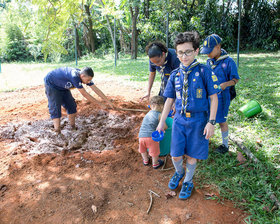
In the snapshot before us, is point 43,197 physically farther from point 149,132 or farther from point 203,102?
point 203,102

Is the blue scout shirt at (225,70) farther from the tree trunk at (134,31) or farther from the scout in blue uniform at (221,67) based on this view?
the tree trunk at (134,31)

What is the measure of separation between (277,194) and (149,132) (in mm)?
1496

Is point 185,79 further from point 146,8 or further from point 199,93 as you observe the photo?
point 146,8

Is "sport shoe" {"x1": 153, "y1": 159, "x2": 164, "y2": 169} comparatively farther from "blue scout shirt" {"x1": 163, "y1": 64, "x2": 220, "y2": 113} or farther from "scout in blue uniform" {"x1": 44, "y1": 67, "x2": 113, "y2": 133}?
"scout in blue uniform" {"x1": 44, "y1": 67, "x2": 113, "y2": 133}

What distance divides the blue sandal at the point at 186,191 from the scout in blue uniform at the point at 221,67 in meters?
0.95

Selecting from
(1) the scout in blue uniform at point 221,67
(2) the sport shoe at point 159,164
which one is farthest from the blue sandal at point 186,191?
(1) the scout in blue uniform at point 221,67

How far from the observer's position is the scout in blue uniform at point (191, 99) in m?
1.97

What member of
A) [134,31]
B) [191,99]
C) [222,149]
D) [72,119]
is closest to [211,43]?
[191,99]

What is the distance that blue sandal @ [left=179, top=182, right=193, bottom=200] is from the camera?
2.31 meters

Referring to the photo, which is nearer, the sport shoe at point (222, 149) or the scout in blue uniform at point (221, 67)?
the scout in blue uniform at point (221, 67)

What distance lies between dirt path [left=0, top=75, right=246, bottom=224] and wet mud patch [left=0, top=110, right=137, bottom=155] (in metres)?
0.07

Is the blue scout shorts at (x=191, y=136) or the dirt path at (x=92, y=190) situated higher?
the blue scout shorts at (x=191, y=136)

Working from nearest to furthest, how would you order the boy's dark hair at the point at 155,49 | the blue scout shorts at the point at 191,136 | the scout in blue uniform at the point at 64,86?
the blue scout shorts at the point at 191,136, the boy's dark hair at the point at 155,49, the scout in blue uniform at the point at 64,86

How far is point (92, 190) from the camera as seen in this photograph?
253cm
